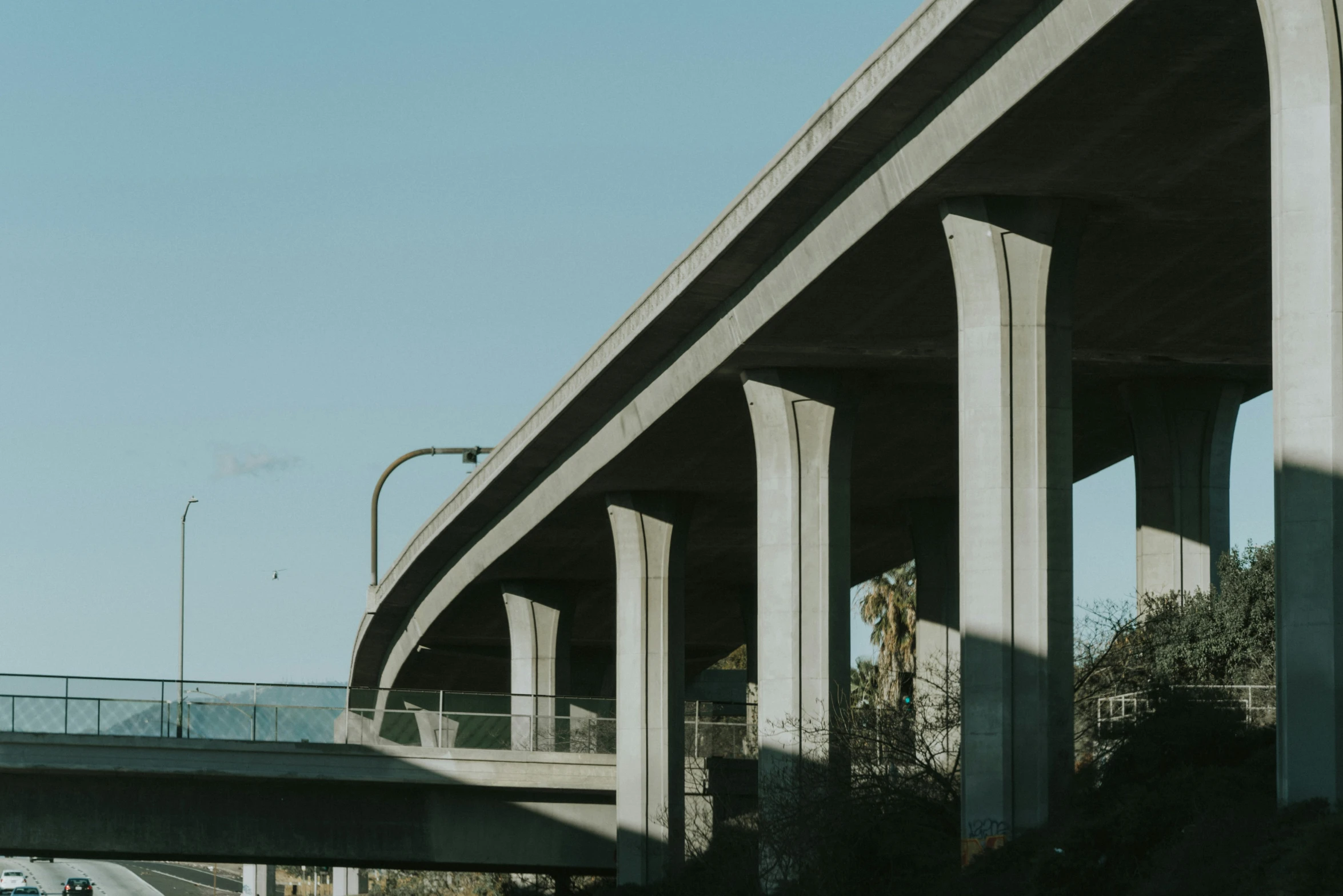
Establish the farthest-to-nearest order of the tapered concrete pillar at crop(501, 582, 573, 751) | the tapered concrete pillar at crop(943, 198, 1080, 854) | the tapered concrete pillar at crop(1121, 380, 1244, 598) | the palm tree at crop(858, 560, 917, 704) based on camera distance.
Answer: the palm tree at crop(858, 560, 917, 704) → the tapered concrete pillar at crop(501, 582, 573, 751) → the tapered concrete pillar at crop(1121, 380, 1244, 598) → the tapered concrete pillar at crop(943, 198, 1080, 854)

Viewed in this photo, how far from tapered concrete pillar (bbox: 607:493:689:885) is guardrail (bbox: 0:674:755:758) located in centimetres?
126

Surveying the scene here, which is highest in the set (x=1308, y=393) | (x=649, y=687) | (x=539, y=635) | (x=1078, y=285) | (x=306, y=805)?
(x=1078, y=285)

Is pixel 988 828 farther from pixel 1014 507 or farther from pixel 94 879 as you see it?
pixel 94 879

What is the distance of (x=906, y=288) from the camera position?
34688 millimetres

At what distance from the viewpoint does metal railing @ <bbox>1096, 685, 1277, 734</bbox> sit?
28.0 metres

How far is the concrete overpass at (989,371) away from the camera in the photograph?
20.5 meters

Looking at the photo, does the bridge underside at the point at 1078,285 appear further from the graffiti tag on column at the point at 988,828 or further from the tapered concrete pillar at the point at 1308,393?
the graffiti tag on column at the point at 988,828

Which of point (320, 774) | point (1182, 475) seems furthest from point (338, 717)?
point (1182, 475)

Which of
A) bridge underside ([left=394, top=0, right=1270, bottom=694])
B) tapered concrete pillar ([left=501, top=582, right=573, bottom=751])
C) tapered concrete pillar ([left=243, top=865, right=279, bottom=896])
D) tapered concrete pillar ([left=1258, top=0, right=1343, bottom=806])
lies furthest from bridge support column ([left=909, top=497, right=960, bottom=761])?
tapered concrete pillar ([left=243, top=865, right=279, bottom=896])

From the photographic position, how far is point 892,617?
7800cm

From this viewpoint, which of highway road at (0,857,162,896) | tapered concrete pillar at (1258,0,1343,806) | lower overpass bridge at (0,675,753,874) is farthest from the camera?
highway road at (0,857,162,896)

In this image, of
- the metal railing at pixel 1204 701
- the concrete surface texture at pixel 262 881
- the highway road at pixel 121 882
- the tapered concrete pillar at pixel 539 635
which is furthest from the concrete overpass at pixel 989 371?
the highway road at pixel 121 882

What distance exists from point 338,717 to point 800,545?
1441 cm

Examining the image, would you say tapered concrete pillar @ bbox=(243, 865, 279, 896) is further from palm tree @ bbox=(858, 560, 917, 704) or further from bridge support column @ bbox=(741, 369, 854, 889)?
bridge support column @ bbox=(741, 369, 854, 889)
